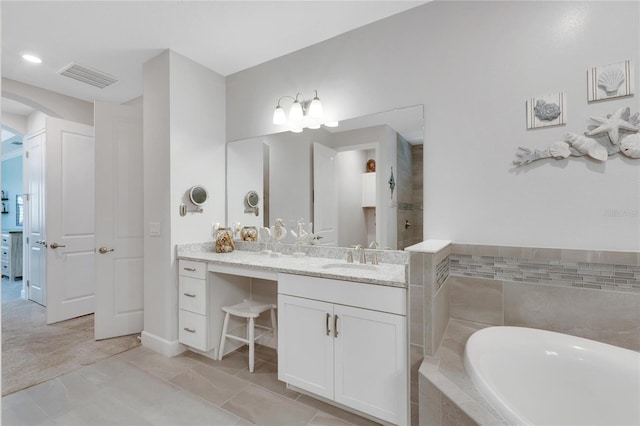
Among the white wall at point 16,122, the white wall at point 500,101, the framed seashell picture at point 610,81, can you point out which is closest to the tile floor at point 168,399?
the white wall at point 500,101

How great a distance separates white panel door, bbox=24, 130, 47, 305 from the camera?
376 cm

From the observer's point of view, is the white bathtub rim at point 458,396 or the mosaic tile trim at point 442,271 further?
the mosaic tile trim at point 442,271

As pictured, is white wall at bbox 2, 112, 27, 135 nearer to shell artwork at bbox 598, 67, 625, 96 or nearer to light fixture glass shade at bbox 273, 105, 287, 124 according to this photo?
light fixture glass shade at bbox 273, 105, 287, 124

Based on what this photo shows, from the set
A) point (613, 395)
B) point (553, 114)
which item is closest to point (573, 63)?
point (553, 114)

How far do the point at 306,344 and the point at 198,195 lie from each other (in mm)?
1639

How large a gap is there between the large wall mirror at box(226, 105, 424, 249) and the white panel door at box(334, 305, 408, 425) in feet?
2.18

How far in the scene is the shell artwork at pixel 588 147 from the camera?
1.82 m

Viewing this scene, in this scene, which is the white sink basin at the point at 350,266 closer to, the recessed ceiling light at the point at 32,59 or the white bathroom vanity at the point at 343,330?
the white bathroom vanity at the point at 343,330

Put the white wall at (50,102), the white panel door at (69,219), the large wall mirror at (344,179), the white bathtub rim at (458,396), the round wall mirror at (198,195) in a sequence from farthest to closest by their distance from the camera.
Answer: the white panel door at (69,219)
the white wall at (50,102)
the round wall mirror at (198,195)
the large wall mirror at (344,179)
the white bathtub rim at (458,396)

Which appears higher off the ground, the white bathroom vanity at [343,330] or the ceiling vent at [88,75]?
the ceiling vent at [88,75]

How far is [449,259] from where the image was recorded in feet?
7.16

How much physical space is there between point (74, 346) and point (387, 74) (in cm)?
345

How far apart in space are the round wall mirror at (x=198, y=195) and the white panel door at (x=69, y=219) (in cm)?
170

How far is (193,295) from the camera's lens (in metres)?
2.74
